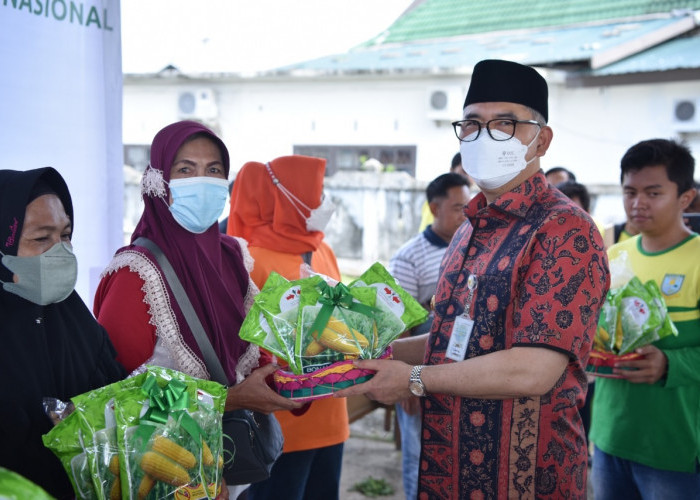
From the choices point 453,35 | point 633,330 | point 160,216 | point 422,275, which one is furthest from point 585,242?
point 453,35

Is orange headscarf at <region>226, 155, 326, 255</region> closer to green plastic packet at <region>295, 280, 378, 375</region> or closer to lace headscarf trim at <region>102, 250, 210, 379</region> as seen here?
lace headscarf trim at <region>102, 250, 210, 379</region>

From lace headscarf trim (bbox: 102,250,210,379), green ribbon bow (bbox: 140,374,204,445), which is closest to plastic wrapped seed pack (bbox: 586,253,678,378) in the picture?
lace headscarf trim (bbox: 102,250,210,379)

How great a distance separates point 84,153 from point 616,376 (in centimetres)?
269

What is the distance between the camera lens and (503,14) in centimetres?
1853

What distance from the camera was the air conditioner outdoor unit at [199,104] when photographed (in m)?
17.3

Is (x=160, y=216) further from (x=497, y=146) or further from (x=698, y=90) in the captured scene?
(x=698, y=90)

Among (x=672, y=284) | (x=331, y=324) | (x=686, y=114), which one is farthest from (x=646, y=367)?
(x=686, y=114)

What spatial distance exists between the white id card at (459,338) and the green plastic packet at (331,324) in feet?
1.00

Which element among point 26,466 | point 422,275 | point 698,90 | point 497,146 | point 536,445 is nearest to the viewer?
point 26,466

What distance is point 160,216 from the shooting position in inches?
101

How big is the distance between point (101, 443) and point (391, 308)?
3.28 feet

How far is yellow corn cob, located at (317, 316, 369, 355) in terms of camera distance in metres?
2.13

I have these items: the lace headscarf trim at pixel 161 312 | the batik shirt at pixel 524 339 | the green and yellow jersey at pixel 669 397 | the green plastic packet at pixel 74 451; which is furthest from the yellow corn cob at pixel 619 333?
the green plastic packet at pixel 74 451

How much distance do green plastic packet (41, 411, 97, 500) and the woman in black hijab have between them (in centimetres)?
18
